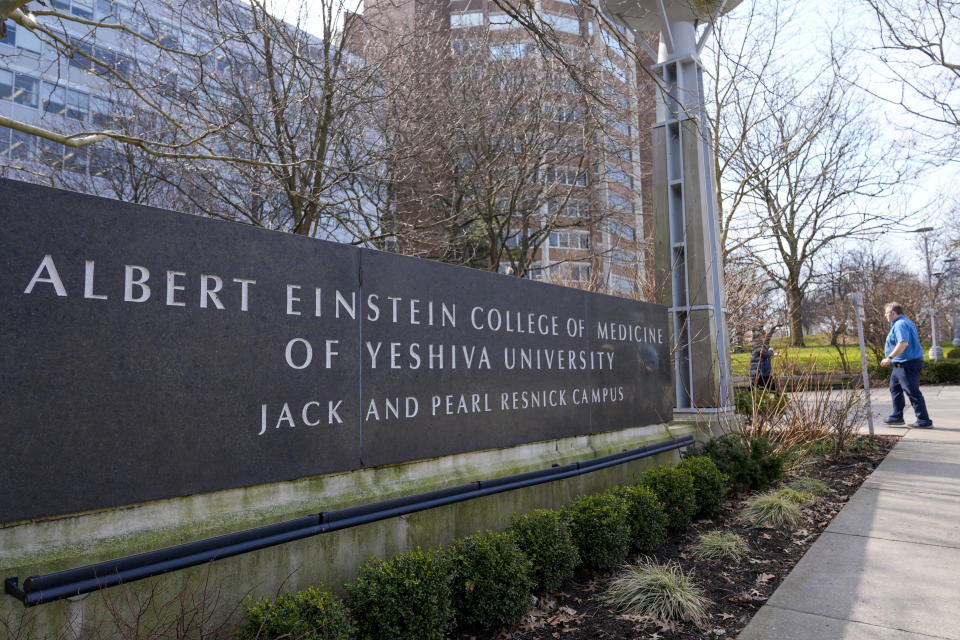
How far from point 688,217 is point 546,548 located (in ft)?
18.2

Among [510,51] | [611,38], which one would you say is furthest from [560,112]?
[611,38]

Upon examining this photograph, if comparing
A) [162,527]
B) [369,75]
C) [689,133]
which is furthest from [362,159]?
[162,527]

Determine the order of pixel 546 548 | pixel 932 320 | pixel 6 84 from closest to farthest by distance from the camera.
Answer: pixel 546 548, pixel 6 84, pixel 932 320

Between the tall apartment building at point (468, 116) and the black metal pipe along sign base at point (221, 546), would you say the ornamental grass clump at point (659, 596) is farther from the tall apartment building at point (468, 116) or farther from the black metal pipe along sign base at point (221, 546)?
the tall apartment building at point (468, 116)

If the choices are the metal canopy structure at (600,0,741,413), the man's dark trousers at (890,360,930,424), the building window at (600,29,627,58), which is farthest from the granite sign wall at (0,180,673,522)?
the man's dark trousers at (890,360,930,424)

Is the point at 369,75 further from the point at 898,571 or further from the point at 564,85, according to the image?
the point at 898,571

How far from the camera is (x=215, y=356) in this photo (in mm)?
3098

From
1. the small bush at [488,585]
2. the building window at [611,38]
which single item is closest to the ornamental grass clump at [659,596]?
the small bush at [488,585]

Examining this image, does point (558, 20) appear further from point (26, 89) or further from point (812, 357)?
point (26, 89)

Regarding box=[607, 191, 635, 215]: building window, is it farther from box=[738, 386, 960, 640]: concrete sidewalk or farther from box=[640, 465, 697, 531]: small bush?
box=[640, 465, 697, 531]: small bush

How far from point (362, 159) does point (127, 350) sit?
855 centimetres

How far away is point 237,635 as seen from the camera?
275 cm

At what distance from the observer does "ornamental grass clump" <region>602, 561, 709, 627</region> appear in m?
3.55

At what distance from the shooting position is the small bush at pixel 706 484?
5578 millimetres
